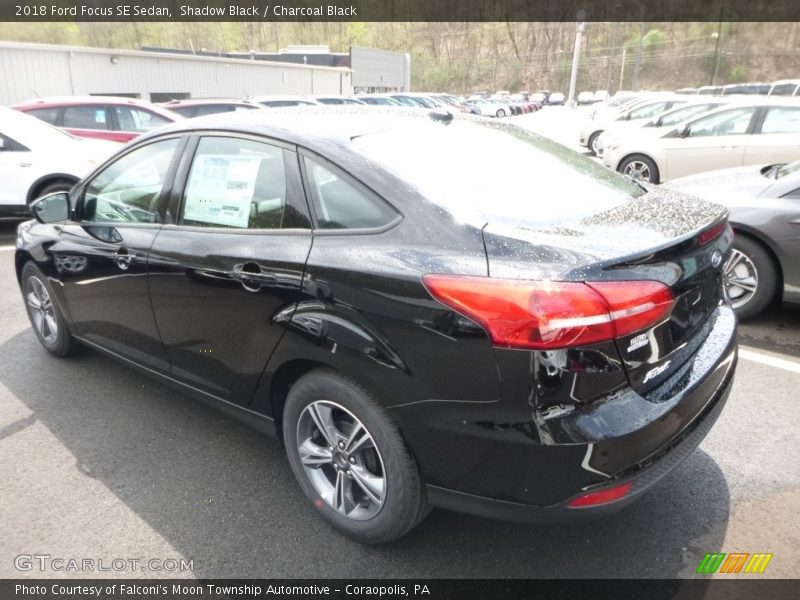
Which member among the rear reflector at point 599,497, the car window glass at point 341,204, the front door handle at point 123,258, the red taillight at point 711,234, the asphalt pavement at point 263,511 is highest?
the car window glass at point 341,204

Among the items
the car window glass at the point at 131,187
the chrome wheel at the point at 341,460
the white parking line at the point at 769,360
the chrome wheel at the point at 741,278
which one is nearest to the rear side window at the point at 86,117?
the car window glass at the point at 131,187

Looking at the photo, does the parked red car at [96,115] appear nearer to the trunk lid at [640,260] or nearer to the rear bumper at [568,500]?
the trunk lid at [640,260]

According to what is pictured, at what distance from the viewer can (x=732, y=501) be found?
2592 mm

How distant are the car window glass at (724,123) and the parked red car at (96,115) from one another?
29.0ft

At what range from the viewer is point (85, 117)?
9.99 m

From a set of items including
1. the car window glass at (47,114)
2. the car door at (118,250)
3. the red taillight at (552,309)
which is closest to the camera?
the red taillight at (552,309)

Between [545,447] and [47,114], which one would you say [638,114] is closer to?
[47,114]

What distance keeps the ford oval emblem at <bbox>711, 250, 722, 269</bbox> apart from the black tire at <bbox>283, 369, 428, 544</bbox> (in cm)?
135

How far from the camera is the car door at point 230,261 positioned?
2410 mm

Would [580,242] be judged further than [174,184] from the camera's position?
No

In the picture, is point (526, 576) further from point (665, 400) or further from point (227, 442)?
point (227, 442)

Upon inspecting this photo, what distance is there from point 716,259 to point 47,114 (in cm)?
1073

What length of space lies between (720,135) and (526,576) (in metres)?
9.54

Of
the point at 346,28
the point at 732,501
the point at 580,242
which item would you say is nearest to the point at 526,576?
the point at 732,501
